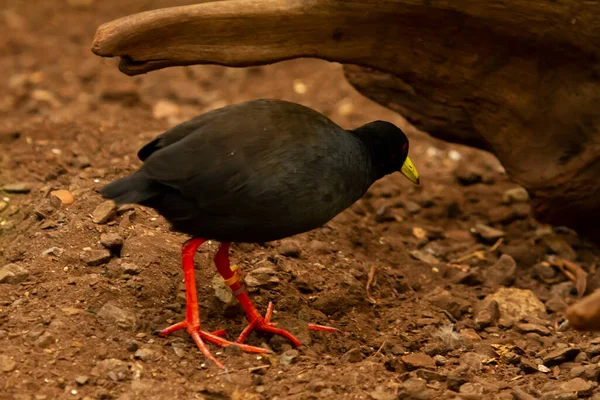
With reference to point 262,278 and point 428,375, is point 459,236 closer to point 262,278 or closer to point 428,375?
point 262,278

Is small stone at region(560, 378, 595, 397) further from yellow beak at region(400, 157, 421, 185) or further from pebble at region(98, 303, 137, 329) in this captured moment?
pebble at region(98, 303, 137, 329)

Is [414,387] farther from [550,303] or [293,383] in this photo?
[550,303]

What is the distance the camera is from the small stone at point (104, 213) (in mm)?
4719

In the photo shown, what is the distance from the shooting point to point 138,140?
6.05m

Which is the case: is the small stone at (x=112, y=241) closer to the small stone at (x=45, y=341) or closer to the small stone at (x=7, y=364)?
the small stone at (x=45, y=341)

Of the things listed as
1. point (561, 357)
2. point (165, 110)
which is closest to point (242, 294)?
point (561, 357)

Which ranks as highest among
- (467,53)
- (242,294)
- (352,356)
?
(467,53)

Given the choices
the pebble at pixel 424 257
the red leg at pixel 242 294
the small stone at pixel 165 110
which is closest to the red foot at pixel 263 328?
the red leg at pixel 242 294

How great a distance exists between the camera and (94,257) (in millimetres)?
4406

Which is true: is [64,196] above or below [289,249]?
above

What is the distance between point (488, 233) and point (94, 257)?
278 cm

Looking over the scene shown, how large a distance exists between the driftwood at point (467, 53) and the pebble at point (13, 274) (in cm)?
112

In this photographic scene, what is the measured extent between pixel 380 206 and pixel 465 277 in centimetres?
102

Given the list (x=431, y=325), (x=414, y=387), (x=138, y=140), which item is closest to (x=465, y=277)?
(x=431, y=325)
